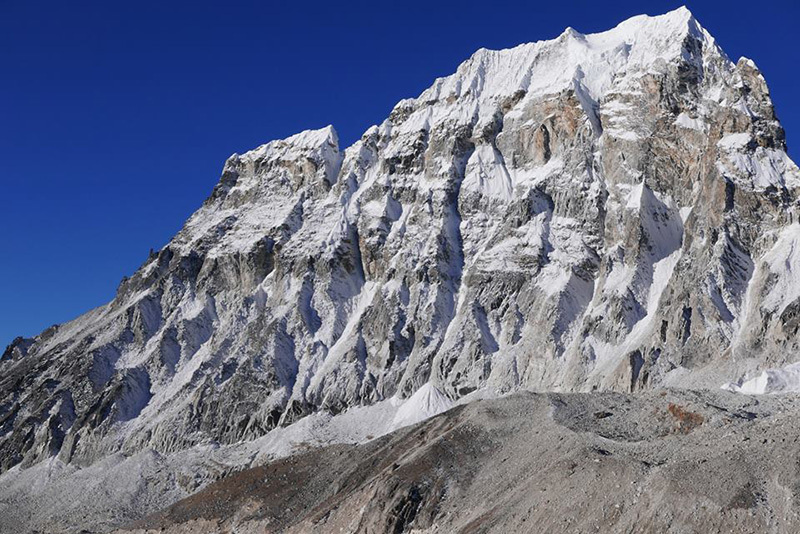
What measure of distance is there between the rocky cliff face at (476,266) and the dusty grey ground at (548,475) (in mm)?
39772

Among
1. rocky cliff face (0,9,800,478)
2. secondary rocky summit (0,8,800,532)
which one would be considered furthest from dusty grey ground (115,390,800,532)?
rocky cliff face (0,9,800,478)

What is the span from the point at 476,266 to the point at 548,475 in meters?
91.0

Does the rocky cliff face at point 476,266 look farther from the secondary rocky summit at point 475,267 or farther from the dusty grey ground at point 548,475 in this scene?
the dusty grey ground at point 548,475

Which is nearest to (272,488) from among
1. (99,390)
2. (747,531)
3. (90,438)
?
(747,531)

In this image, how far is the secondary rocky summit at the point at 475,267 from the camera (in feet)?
419

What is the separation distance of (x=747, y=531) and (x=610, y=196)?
10376 centimetres

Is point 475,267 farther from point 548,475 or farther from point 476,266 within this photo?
point 548,475

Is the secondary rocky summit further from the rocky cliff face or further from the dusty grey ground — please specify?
the dusty grey ground

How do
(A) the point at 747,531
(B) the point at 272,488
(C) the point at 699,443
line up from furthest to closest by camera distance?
(B) the point at 272,488, (C) the point at 699,443, (A) the point at 747,531

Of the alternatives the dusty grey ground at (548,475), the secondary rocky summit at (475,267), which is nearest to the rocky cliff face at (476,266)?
the secondary rocky summit at (475,267)

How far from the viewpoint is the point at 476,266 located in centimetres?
15300

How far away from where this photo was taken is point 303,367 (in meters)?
150

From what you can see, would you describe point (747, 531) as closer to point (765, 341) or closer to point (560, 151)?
point (765, 341)

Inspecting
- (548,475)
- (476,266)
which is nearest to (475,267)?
(476,266)
